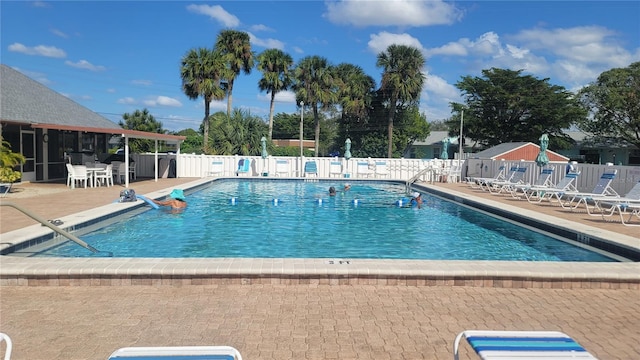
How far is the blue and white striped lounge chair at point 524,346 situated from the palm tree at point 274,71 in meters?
29.6

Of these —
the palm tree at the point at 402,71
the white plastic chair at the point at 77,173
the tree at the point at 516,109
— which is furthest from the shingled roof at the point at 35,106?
the tree at the point at 516,109

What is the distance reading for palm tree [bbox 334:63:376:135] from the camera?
1387 inches

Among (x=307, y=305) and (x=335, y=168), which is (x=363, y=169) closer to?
(x=335, y=168)

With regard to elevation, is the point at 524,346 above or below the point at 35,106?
below

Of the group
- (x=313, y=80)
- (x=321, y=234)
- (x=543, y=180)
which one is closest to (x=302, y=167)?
(x=543, y=180)

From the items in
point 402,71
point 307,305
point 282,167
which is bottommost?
point 307,305

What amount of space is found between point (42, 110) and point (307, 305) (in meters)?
16.4

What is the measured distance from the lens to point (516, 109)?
4219 cm

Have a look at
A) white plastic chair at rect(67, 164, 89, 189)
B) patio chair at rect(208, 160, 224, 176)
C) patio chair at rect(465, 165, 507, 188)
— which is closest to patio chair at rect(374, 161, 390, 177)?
patio chair at rect(465, 165, 507, 188)

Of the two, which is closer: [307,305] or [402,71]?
[307,305]

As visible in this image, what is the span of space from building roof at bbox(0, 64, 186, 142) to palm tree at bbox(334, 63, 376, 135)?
18715 mm

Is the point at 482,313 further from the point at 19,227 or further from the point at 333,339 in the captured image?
the point at 19,227

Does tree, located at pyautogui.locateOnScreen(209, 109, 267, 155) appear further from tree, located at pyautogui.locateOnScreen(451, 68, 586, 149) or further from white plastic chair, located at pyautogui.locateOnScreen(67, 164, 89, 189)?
tree, located at pyautogui.locateOnScreen(451, 68, 586, 149)

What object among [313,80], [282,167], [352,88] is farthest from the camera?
[352,88]
